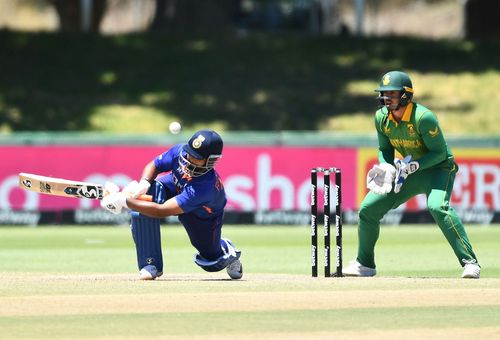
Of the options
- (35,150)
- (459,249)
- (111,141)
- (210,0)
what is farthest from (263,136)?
(210,0)

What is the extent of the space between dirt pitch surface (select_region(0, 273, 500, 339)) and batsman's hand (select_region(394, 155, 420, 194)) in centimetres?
93

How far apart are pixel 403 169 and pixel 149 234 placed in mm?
2481

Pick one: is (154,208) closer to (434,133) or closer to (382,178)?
(382,178)

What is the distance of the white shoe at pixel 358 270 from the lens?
11.5 metres

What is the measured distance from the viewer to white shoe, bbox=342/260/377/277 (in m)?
11.5

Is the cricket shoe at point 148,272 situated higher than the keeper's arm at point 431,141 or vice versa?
the keeper's arm at point 431,141

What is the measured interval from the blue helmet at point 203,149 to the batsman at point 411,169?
1.62 metres

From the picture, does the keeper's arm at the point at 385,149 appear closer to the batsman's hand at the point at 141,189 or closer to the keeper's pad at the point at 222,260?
the keeper's pad at the point at 222,260

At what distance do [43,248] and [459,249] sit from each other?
23.2 feet

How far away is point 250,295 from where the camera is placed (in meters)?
9.70

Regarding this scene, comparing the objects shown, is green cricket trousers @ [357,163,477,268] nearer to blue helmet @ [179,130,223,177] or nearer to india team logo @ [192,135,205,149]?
blue helmet @ [179,130,223,177]

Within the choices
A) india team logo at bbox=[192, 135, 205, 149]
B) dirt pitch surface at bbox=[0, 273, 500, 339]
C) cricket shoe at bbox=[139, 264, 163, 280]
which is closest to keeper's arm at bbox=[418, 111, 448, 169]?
dirt pitch surface at bbox=[0, 273, 500, 339]

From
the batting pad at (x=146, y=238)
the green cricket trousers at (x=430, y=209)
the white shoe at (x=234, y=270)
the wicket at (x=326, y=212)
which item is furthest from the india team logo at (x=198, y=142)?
the green cricket trousers at (x=430, y=209)

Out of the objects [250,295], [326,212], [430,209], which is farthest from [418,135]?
[250,295]
